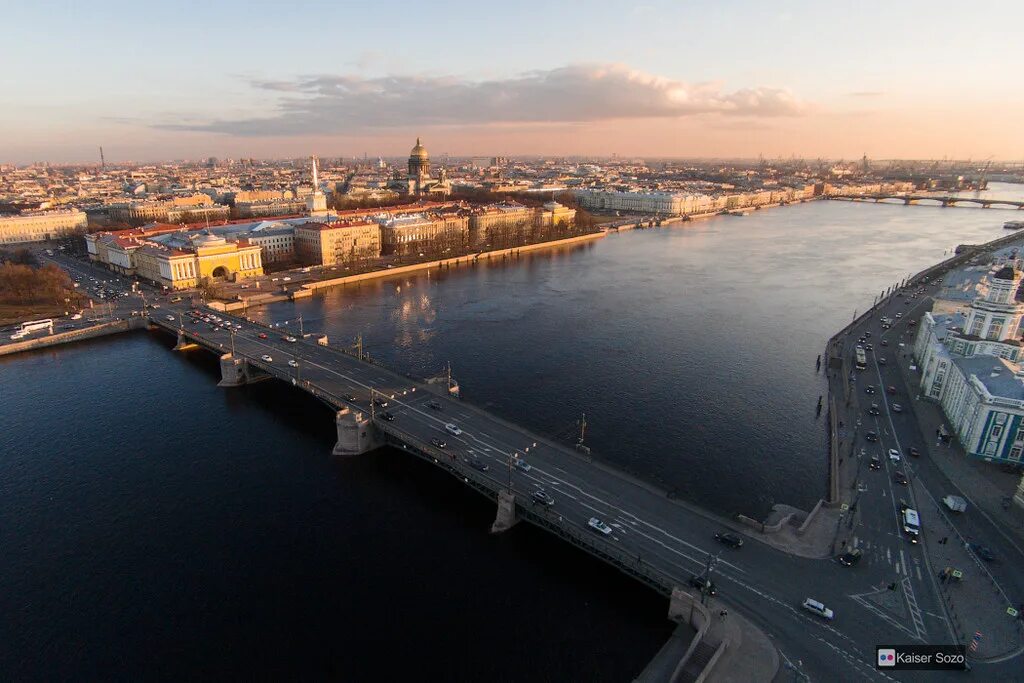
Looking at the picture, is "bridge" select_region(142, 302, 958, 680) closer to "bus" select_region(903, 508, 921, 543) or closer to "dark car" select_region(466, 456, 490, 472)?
"dark car" select_region(466, 456, 490, 472)

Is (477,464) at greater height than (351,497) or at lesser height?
greater

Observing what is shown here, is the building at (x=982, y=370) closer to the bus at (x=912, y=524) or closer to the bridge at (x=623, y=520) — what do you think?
the bus at (x=912, y=524)

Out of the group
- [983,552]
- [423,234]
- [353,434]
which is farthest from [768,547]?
[423,234]

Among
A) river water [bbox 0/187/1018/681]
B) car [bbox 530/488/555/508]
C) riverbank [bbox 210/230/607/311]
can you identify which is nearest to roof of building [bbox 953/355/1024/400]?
river water [bbox 0/187/1018/681]

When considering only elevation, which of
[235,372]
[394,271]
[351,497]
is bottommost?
[351,497]

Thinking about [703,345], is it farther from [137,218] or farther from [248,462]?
[137,218]

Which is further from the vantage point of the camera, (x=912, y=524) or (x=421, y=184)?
(x=421, y=184)

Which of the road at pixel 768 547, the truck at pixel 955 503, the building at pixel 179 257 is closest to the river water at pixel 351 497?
the road at pixel 768 547

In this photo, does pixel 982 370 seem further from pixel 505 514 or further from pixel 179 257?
pixel 179 257
